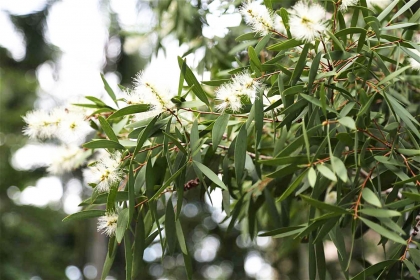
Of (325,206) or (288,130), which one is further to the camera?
(288,130)

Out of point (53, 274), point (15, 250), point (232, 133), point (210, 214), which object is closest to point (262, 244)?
point (210, 214)

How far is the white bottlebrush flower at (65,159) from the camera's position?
1011mm

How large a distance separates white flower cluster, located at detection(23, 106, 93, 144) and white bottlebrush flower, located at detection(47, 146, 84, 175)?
0.45 ft

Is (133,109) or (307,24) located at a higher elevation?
(307,24)

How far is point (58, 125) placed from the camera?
2.79 ft

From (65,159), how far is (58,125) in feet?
0.60

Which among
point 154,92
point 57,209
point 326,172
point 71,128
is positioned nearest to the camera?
point 326,172

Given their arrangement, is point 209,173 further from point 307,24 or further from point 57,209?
point 57,209

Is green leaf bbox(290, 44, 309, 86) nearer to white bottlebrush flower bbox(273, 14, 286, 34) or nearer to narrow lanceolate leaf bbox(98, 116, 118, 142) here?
white bottlebrush flower bbox(273, 14, 286, 34)

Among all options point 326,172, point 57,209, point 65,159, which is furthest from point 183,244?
point 57,209

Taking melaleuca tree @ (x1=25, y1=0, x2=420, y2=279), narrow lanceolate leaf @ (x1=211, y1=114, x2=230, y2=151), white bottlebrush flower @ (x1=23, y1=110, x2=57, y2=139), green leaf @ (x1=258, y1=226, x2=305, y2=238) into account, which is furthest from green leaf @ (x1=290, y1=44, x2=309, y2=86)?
white bottlebrush flower @ (x1=23, y1=110, x2=57, y2=139)

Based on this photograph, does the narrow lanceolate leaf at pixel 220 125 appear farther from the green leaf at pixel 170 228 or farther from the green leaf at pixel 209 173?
the green leaf at pixel 170 228

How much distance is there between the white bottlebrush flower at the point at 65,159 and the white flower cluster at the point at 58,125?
0.14m

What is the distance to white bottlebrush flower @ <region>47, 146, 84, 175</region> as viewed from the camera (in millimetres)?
1011
